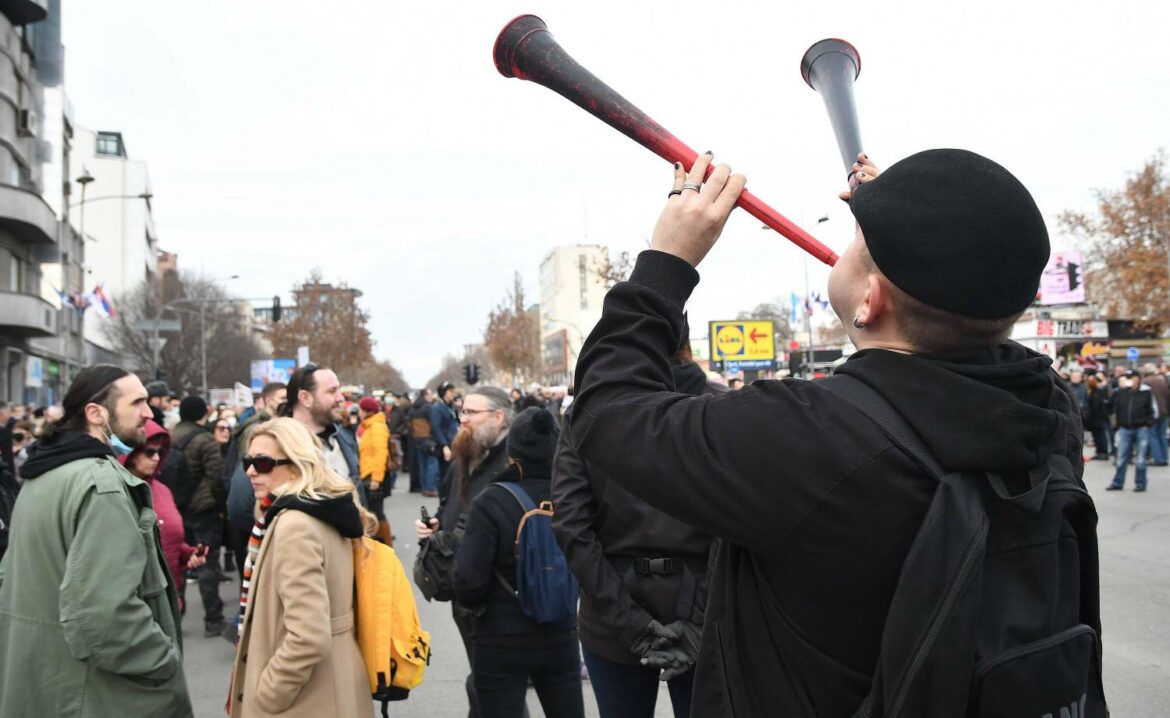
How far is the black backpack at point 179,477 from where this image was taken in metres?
8.04

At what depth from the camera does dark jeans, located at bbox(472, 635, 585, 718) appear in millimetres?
3938

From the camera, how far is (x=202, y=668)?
6.64 m

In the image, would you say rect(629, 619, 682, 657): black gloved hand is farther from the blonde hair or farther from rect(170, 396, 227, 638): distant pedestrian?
rect(170, 396, 227, 638): distant pedestrian

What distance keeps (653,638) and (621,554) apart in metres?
0.34

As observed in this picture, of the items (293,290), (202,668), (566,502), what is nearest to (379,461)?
(202,668)

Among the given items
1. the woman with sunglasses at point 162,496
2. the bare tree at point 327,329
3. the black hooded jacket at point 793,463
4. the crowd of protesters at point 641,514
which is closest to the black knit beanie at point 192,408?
the crowd of protesters at point 641,514

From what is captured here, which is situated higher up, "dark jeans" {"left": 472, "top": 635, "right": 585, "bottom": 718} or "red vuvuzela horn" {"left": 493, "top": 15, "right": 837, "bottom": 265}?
"red vuvuzela horn" {"left": 493, "top": 15, "right": 837, "bottom": 265}

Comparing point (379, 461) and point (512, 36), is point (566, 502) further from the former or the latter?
point (379, 461)

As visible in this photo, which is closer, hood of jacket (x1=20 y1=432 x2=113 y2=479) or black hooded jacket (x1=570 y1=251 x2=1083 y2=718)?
black hooded jacket (x1=570 y1=251 x2=1083 y2=718)

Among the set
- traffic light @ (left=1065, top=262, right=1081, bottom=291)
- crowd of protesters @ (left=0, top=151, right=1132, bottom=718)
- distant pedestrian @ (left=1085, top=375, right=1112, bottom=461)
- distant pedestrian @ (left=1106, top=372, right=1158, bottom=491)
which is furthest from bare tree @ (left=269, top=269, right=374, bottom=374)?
crowd of protesters @ (left=0, top=151, right=1132, bottom=718)

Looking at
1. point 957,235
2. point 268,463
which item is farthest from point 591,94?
point 268,463

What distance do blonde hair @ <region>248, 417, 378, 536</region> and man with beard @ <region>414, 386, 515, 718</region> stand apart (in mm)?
805

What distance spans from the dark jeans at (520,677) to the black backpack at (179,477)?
514 cm

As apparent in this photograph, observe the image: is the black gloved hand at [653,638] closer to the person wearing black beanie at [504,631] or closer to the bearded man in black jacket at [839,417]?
the person wearing black beanie at [504,631]
